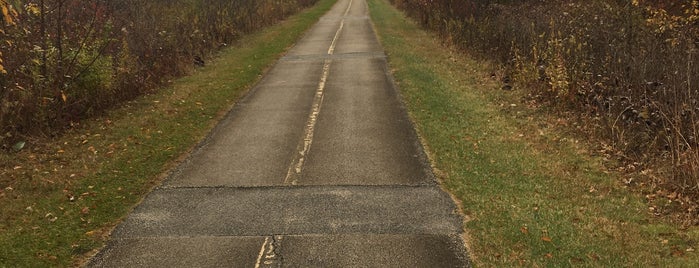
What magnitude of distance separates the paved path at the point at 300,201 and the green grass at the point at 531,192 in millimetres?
444

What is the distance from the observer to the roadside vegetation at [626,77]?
789cm

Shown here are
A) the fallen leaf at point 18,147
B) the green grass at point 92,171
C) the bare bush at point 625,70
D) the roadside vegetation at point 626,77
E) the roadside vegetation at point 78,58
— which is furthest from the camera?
the roadside vegetation at point 78,58

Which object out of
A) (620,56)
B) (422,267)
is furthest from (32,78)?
(620,56)

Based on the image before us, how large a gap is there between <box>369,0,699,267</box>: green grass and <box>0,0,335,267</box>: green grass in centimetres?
→ 491

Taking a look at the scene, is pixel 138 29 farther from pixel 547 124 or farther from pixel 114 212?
pixel 547 124

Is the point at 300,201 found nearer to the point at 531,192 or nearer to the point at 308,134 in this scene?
the point at 531,192

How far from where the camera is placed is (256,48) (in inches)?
941

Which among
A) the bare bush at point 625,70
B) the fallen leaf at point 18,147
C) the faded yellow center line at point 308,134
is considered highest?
the bare bush at point 625,70

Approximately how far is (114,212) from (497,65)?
1313 cm

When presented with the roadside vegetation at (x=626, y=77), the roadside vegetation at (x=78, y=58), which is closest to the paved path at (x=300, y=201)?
Result: the roadside vegetation at (x=78, y=58)

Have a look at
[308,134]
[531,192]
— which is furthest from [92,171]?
[531,192]

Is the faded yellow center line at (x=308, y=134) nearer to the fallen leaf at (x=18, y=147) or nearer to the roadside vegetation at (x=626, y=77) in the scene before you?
the fallen leaf at (x=18, y=147)

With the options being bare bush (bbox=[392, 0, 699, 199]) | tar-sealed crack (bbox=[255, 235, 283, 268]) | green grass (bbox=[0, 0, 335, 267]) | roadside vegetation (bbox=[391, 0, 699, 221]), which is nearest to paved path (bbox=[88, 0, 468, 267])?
tar-sealed crack (bbox=[255, 235, 283, 268])

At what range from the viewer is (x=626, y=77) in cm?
1042
